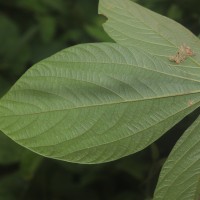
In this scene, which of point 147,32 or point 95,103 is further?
point 147,32

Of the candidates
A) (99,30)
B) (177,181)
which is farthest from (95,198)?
(177,181)

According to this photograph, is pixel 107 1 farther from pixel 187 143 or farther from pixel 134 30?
pixel 187 143

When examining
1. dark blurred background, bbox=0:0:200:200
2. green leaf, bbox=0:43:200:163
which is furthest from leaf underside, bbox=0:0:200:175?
dark blurred background, bbox=0:0:200:200

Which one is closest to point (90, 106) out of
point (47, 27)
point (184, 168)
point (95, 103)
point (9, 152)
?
point (95, 103)

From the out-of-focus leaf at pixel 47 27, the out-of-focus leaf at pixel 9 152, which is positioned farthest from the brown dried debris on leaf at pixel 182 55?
the out-of-focus leaf at pixel 47 27

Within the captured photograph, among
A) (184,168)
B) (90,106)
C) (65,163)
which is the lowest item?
(65,163)

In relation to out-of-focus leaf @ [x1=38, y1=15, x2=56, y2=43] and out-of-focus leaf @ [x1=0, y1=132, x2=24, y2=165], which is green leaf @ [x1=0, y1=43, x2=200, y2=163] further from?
out-of-focus leaf @ [x1=38, y1=15, x2=56, y2=43]

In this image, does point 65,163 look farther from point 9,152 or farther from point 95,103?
point 95,103
